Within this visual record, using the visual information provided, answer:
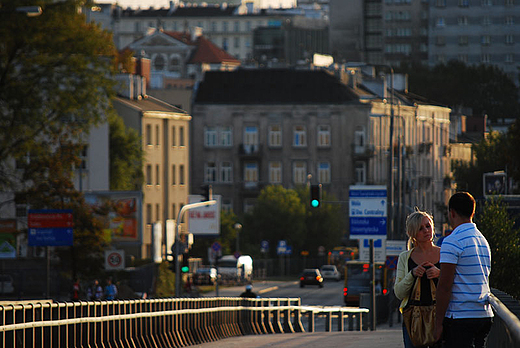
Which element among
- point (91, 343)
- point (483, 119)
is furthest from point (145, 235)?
point (91, 343)

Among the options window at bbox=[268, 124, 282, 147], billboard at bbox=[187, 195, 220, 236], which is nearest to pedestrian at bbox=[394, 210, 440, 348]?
billboard at bbox=[187, 195, 220, 236]

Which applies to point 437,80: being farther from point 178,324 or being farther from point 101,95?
point 178,324

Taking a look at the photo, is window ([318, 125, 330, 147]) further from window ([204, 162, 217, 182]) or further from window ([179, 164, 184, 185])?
window ([179, 164, 184, 185])

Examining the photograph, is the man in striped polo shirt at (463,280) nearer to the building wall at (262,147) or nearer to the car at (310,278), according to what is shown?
the car at (310,278)

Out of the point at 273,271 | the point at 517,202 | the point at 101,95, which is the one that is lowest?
the point at 273,271

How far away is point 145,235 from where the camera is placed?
3319 inches

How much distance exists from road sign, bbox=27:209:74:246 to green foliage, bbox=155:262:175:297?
45.0ft

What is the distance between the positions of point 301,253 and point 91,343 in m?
79.9

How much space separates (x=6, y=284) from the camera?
62969mm

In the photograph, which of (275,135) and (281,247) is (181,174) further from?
(275,135)

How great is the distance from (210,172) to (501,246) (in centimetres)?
7899

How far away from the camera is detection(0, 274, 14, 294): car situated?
62.5 m

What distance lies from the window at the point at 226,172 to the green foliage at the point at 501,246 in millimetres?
76349

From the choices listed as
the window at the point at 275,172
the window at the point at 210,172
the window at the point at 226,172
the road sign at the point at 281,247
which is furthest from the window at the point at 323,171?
the road sign at the point at 281,247
